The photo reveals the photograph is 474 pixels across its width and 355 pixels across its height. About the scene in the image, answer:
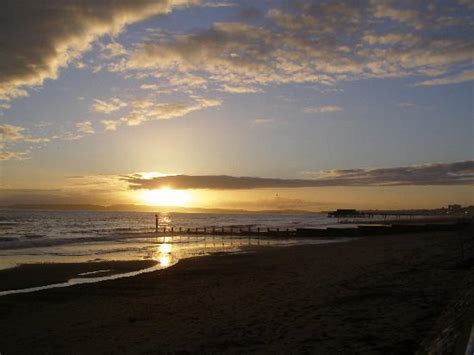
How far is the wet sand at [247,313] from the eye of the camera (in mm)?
9117

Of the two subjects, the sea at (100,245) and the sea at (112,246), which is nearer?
the sea at (112,246)

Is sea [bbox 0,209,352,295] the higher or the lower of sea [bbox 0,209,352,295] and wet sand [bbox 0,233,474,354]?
the lower

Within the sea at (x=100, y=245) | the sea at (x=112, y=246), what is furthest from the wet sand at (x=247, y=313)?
the sea at (x=100, y=245)

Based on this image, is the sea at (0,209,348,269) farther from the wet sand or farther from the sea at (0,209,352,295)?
the wet sand

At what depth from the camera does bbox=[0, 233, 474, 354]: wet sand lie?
359 inches

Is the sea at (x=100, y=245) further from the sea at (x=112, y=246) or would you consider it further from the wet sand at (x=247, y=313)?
the wet sand at (x=247, y=313)

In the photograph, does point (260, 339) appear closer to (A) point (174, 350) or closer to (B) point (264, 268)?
(A) point (174, 350)

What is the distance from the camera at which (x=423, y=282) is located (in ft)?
47.1

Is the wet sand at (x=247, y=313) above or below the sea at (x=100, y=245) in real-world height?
above

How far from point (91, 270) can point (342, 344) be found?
17979mm

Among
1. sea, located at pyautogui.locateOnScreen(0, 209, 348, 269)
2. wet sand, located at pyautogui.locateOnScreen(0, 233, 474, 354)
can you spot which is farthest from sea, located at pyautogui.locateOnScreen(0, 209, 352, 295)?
wet sand, located at pyautogui.locateOnScreen(0, 233, 474, 354)

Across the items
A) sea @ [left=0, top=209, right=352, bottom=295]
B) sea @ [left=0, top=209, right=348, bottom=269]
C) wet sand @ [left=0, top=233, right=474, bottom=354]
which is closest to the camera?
wet sand @ [left=0, top=233, right=474, bottom=354]

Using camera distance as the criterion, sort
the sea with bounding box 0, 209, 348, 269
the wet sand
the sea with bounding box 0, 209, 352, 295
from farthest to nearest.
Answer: the sea with bounding box 0, 209, 348, 269 < the sea with bounding box 0, 209, 352, 295 < the wet sand

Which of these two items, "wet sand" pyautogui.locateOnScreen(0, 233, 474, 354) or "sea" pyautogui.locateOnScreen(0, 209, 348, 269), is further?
"sea" pyautogui.locateOnScreen(0, 209, 348, 269)
